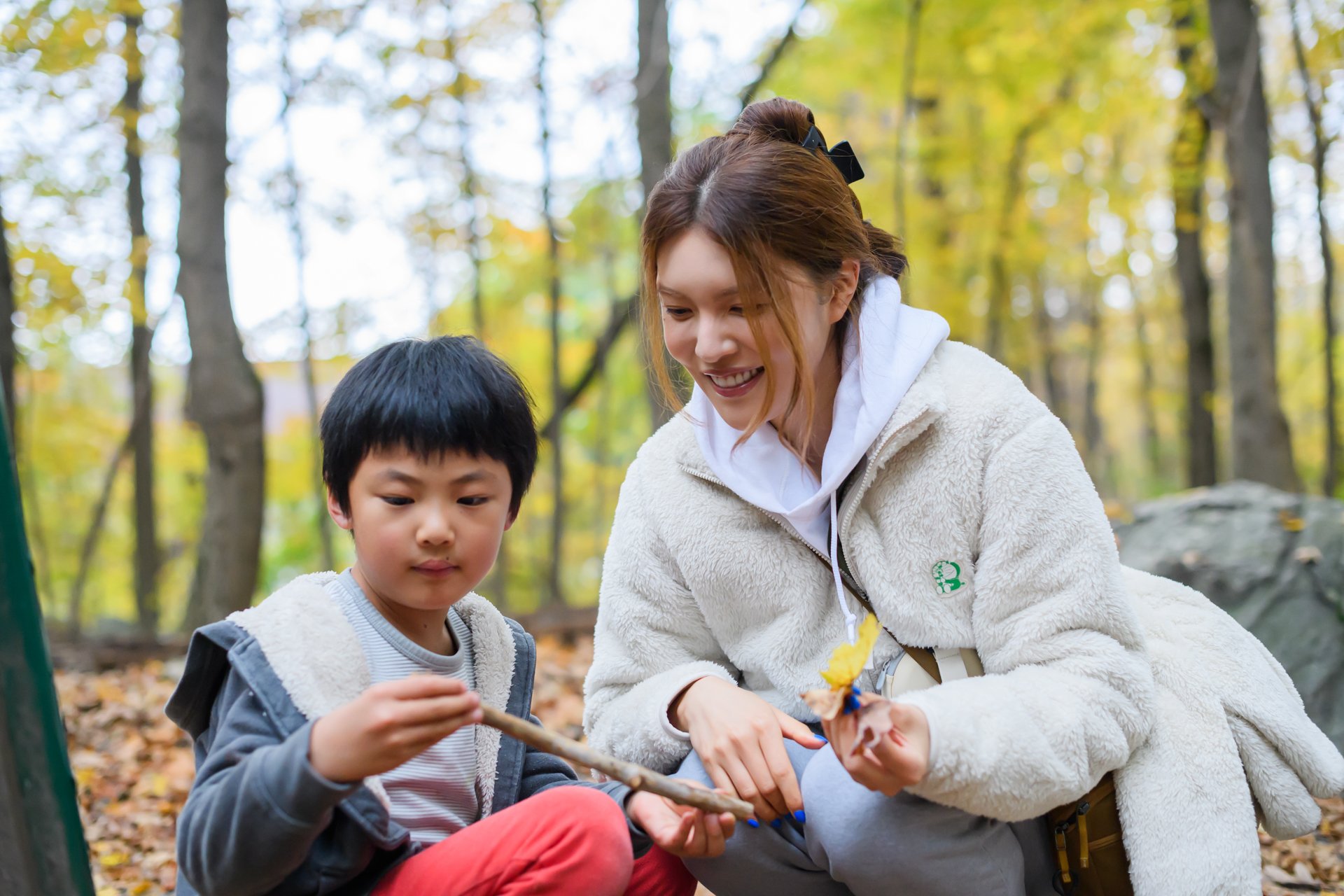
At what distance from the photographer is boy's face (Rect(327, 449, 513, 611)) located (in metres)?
1.63

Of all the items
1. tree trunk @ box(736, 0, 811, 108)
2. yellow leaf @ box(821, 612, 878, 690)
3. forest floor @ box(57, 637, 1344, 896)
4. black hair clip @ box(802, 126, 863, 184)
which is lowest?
forest floor @ box(57, 637, 1344, 896)

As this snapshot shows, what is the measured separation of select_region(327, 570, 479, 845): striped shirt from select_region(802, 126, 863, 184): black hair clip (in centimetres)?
118

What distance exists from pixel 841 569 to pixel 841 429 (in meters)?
0.27

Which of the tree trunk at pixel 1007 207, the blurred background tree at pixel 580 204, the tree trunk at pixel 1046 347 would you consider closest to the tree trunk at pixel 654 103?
the blurred background tree at pixel 580 204

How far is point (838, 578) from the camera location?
190cm

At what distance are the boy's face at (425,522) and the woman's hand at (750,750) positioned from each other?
467mm

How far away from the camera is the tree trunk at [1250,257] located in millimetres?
5789

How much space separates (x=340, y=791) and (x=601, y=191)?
838cm

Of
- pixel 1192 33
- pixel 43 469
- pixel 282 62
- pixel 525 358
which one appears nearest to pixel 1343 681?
pixel 1192 33

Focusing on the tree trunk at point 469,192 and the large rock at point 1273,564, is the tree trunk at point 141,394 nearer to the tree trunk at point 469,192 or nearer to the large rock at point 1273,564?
the tree trunk at point 469,192

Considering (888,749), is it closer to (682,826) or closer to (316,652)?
(682,826)

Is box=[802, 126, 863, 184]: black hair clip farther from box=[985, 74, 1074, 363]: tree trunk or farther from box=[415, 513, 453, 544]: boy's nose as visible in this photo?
box=[985, 74, 1074, 363]: tree trunk

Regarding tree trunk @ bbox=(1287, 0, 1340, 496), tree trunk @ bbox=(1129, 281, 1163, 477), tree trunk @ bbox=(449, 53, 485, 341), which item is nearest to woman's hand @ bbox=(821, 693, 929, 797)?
tree trunk @ bbox=(1287, 0, 1340, 496)

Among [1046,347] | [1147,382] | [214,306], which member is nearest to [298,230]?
[214,306]
